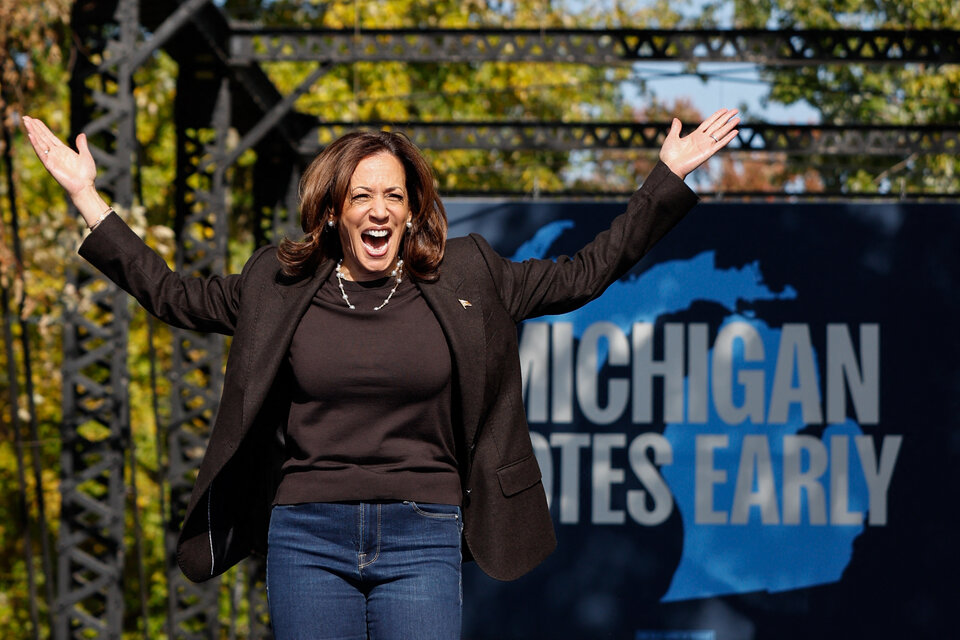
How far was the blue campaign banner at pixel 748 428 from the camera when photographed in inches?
384

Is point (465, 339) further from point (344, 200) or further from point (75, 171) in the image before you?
point (75, 171)

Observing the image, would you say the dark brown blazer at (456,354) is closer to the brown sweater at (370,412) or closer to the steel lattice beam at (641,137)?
the brown sweater at (370,412)

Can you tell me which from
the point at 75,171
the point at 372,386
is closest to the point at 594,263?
the point at 372,386

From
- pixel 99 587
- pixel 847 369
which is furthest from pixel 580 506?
pixel 99 587

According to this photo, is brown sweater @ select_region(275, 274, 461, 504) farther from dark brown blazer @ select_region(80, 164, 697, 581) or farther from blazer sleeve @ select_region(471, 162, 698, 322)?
blazer sleeve @ select_region(471, 162, 698, 322)

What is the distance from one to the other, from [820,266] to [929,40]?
81.8 inches

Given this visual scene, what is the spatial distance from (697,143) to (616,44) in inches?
292

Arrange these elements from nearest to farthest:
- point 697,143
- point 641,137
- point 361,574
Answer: point 361,574 < point 697,143 < point 641,137

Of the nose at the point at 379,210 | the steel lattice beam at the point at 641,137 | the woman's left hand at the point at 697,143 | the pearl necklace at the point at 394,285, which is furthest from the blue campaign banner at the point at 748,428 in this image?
the nose at the point at 379,210

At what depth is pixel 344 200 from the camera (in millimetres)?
2850

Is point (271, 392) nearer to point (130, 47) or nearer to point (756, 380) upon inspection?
point (130, 47)

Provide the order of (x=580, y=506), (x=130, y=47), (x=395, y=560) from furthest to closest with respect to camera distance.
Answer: (x=580, y=506), (x=130, y=47), (x=395, y=560)

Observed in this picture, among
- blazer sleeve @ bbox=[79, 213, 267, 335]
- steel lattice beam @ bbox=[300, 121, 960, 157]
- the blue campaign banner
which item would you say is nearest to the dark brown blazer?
blazer sleeve @ bbox=[79, 213, 267, 335]

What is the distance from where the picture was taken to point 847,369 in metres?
10.0
